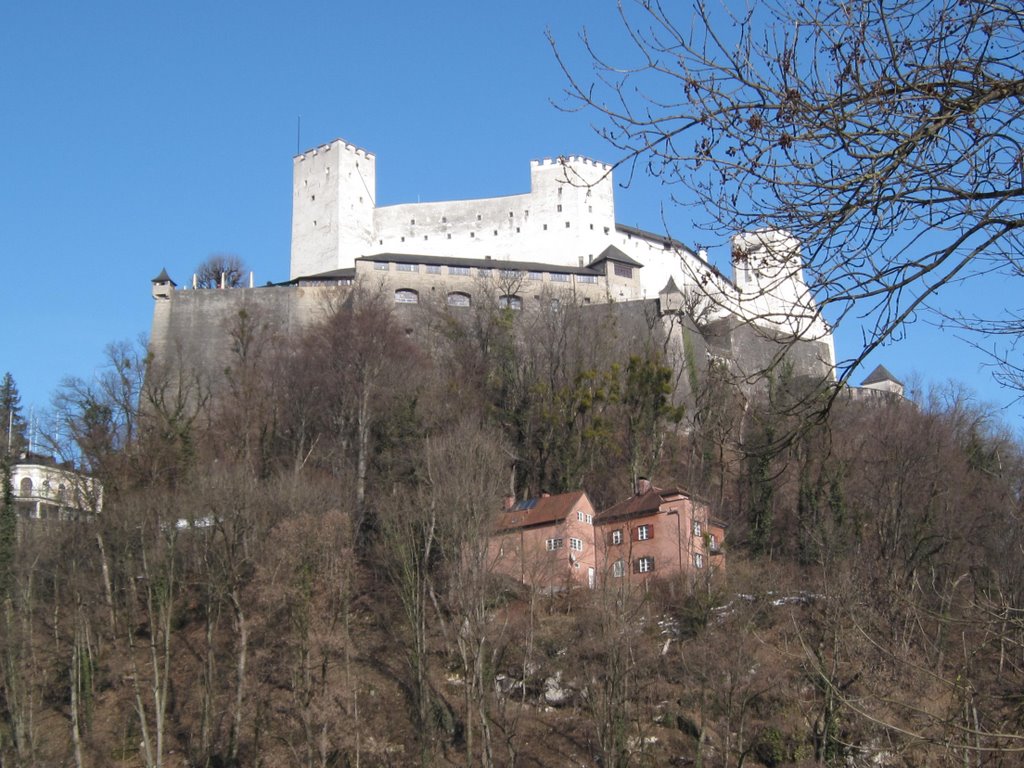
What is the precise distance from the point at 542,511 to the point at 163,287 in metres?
30.6

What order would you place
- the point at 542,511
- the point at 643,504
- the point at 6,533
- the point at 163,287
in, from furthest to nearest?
the point at 163,287 → the point at 542,511 → the point at 643,504 → the point at 6,533

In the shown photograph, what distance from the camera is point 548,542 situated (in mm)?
34844

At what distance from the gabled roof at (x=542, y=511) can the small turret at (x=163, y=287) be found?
93.3 feet

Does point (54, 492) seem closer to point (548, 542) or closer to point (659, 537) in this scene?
point (548, 542)

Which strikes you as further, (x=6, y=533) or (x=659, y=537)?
(x=659, y=537)

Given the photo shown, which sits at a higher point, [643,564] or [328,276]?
[328,276]

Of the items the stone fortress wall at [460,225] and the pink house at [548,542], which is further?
the stone fortress wall at [460,225]

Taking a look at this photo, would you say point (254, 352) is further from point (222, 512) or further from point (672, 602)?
point (672, 602)

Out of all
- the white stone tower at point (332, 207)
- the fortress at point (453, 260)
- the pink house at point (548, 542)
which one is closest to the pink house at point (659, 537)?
the pink house at point (548, 542)

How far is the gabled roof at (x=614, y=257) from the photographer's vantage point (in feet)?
213

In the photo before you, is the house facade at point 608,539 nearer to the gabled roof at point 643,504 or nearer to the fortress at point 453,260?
the gabled roof at point 643,504

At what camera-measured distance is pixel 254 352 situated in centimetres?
5338

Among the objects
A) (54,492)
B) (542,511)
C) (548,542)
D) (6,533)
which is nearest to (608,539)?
(548,542)

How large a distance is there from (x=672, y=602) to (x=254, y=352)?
2709 cm
